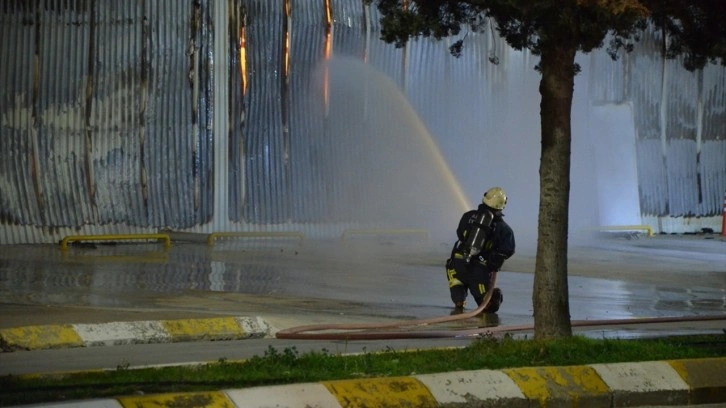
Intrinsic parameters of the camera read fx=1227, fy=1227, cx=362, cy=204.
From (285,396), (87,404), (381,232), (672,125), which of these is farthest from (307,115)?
(87,404)

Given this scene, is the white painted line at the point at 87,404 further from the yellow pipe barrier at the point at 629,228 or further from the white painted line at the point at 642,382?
the yellow pipe barrier at the point at 629,228

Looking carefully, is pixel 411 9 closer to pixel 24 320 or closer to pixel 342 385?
pixel 342 385

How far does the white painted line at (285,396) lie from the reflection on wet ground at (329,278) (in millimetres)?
4989

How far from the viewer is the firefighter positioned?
39.1ft

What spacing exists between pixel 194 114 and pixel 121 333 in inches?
423

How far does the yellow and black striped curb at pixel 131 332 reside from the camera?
29.7ft

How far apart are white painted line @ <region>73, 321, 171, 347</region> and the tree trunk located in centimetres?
309

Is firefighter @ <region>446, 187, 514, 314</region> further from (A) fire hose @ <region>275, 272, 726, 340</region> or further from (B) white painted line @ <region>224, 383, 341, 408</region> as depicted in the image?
(B) white painted line @ <region>224, 383, 341, 408</region>

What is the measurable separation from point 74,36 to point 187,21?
1.84 metres

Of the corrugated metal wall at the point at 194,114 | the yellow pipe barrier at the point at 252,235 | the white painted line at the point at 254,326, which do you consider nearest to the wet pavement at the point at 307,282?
the yellow pipe barrier at the point at 252,235

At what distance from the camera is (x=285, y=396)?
6.61 metres

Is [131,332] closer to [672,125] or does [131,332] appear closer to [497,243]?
[497,243]

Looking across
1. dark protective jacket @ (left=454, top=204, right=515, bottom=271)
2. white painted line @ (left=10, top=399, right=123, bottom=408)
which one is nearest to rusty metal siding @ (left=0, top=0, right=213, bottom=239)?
dark protective jacket @ (left=454, top=204, right=515, bottom=271)

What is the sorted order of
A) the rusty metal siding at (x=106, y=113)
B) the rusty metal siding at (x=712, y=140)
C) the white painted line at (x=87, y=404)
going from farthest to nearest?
1. the rusty metal siding at (x=712, y=140)
2. the rusty metal siding at (x=106, y=113)
3. the white painted line at (x=87, y=404)
